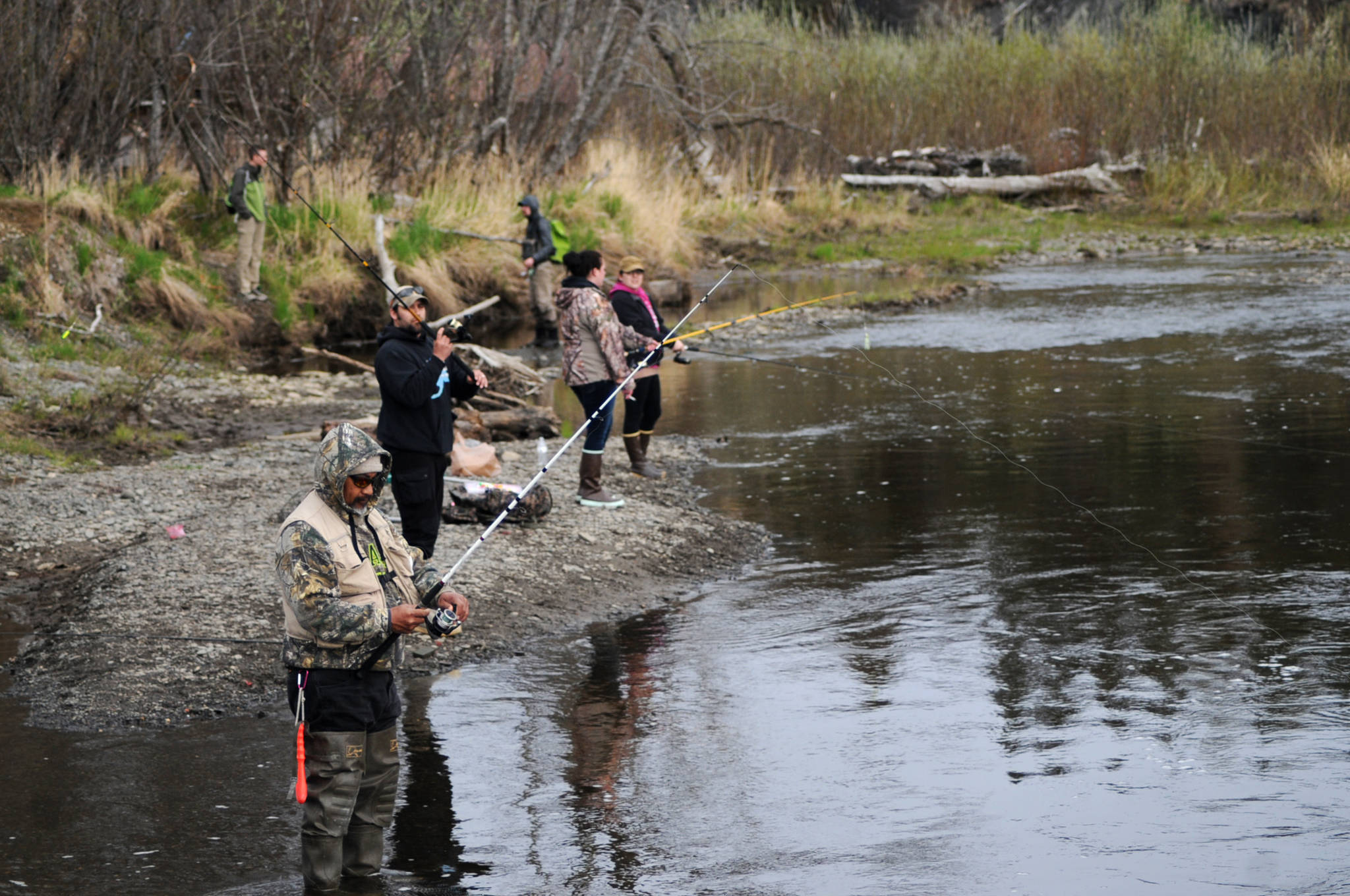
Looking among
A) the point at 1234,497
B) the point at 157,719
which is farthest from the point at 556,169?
the point at 157,719

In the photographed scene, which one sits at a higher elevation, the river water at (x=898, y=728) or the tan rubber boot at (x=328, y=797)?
the tan rubber boot at (x=328, y=797)

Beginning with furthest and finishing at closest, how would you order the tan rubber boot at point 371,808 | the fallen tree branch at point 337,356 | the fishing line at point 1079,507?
the fallen tree branch at point 337,356 → the fishing line at point 1079,507 → the tan rubber boot at point 371,808

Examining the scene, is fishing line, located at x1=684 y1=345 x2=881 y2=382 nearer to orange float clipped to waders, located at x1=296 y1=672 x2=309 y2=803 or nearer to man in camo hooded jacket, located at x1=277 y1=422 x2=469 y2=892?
man in camo hooded jacket, located at x1=277 y1=422 x2=469 y2=892

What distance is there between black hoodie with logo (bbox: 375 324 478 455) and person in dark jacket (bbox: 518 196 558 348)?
36.6ft

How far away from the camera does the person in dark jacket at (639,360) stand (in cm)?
1031

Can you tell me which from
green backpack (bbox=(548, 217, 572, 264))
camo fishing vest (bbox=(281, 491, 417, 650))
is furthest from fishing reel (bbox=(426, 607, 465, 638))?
green backpack (bbox=(548, 217, 572, 264))

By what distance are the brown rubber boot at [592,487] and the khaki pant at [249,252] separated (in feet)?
32.0

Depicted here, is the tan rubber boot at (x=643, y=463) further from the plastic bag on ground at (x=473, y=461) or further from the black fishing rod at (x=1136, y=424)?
the plastic bag on ground at (x=473, y=461)

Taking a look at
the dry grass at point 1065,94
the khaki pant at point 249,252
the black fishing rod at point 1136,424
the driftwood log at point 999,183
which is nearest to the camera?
the black fishing rod at point 1136,424

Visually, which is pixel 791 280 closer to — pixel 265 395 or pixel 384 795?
pixel 265 395

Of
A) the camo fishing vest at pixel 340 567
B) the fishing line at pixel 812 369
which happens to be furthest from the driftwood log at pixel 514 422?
the camo fishing vest at pixel 340 567

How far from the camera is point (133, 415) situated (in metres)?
12.8

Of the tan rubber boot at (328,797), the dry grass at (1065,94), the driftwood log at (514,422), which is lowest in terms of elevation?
the driftwood log at (514,422)

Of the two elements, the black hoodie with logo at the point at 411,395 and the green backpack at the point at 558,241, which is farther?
the green backpack at the point at 558,241
